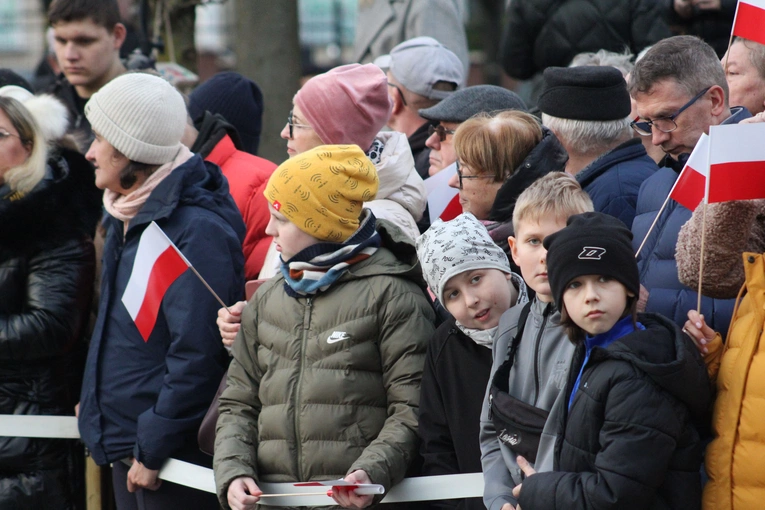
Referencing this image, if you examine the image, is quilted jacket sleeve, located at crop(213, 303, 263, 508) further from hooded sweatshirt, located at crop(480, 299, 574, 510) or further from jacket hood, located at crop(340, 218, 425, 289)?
hooded sweatshirt, located at crop(480, 299, 574, 510)

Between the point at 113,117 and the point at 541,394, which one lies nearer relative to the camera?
the point at 541,394

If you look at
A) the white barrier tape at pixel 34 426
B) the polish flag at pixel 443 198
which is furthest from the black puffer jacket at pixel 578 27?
the white barrier tape at pixel 34 426

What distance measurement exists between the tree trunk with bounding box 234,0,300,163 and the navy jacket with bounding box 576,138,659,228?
5054 mm

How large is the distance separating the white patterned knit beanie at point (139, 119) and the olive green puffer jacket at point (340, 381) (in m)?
1.17

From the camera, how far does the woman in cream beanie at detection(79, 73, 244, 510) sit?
15.4ft

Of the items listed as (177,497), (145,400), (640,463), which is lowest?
(177,497)

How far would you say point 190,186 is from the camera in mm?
4969

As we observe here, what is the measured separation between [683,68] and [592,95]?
0.73m

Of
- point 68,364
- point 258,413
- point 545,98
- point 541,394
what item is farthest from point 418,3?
point 541,394

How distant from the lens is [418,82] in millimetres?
6570

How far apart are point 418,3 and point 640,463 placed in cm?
598

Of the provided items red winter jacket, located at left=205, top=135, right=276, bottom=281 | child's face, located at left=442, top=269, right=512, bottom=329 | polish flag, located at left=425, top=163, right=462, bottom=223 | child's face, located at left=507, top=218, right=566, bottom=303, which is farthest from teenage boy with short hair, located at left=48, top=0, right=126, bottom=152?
child's face, located at left=507, top=218, right=566, bottom=303

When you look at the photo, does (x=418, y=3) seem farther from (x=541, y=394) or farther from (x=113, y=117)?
(x=541, y=394)

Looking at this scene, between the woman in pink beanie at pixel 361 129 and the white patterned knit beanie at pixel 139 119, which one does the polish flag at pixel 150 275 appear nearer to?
the white patterned knit beanie at pixel 139 119
